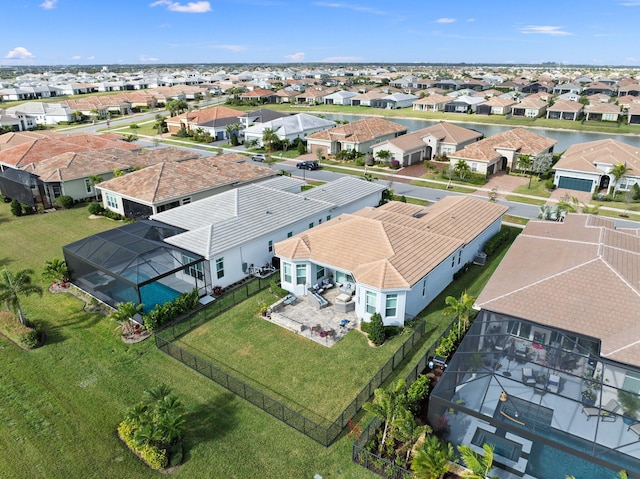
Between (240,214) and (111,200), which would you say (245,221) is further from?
(111,200)

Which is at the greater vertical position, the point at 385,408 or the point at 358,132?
the point at 358,132

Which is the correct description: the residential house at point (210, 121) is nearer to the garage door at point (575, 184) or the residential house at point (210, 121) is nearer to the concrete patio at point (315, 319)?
the garage door at point (575, 184)

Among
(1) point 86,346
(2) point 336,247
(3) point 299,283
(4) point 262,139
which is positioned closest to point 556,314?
(2) point 336,247

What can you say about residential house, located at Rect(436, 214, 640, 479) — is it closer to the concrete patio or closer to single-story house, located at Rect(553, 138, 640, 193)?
the concrete patio

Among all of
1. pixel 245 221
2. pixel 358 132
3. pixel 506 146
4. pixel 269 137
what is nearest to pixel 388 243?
pixel 245 221

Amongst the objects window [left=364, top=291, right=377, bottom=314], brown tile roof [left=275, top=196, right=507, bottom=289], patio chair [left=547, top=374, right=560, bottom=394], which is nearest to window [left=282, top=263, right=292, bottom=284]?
brown tile roof [left=275, top=196, right=507, bottom=289]

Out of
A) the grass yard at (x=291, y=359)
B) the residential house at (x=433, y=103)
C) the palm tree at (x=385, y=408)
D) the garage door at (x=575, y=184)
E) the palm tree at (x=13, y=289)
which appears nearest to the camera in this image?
the palm tree at (x=385, y=408)

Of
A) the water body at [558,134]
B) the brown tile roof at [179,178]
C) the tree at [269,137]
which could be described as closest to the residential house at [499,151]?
the water body at [558,134]
